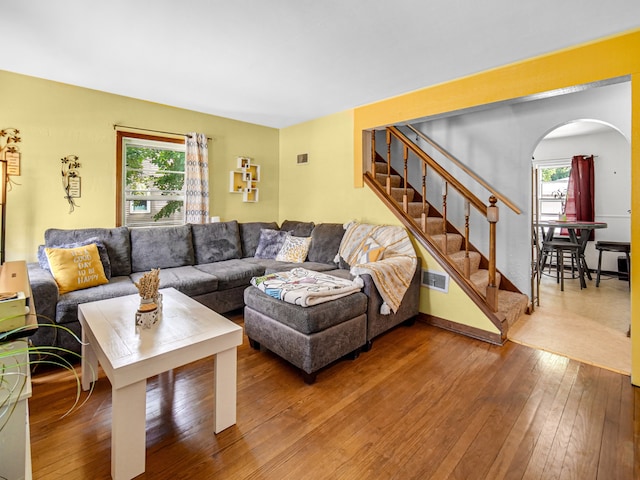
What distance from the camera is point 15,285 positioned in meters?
1.40

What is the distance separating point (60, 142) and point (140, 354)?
9.20 feet

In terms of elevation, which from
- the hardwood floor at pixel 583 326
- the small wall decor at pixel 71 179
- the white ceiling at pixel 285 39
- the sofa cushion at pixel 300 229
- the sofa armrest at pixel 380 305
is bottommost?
the hardwood floor at pixel 583 326

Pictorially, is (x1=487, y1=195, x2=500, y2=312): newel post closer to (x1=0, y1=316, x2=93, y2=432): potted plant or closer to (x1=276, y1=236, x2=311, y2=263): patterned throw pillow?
(x1=276, y1=236, x2=311, y2=263): patterned throw pillow

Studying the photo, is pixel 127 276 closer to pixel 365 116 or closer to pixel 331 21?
pixel 331 21

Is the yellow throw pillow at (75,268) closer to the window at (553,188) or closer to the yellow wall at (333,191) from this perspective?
the yellow wall at (333,191)

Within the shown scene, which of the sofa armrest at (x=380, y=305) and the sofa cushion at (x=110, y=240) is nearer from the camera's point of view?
the sofa armrest at (x=380, y=305)

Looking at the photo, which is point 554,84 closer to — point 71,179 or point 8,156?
point 71,179

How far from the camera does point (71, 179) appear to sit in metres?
3.17

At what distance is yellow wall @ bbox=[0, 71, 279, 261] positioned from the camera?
2.91m

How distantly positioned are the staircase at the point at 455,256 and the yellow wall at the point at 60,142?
2465mm

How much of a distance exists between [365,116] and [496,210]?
5.84ft

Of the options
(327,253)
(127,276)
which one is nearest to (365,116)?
(327,253)

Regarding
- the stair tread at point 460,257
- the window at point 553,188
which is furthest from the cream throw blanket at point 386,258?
the window at point 553,188

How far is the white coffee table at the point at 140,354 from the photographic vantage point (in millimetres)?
1331
